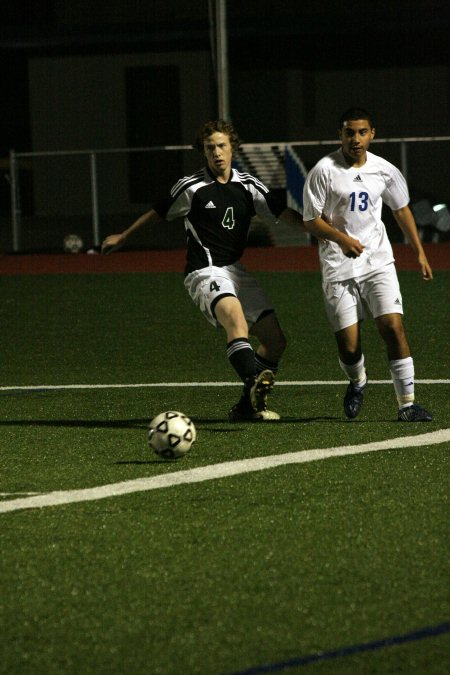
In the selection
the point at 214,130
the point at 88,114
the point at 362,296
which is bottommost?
the point at 362,296

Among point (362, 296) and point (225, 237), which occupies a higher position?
point (225, 237)

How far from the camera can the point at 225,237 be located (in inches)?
372

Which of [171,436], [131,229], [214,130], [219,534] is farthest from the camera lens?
[131,229]

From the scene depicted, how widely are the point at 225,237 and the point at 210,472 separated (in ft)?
7.82

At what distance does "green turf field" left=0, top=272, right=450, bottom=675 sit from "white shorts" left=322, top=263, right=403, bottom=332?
0.67m

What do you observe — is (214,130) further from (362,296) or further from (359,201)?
(362,296)

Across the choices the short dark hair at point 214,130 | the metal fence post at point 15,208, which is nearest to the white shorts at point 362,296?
the short dark hair at point 214,130

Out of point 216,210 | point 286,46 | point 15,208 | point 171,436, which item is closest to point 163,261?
point 15,208

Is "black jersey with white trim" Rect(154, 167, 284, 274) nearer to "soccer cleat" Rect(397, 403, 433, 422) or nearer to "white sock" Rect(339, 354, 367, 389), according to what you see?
"white sock" Rect(339, 354, 367, 389)

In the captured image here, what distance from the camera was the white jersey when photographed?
884 centimetres

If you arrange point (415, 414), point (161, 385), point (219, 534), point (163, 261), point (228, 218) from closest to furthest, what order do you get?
point (219, 534) → point (415, 414) → point (228, 218) → point (161, 385) → point (163, 261)

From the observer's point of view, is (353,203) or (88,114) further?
(88,114)

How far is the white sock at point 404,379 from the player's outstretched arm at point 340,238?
0.75 metres

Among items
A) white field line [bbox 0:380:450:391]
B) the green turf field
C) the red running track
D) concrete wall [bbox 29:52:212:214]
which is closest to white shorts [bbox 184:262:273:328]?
the green turf field
